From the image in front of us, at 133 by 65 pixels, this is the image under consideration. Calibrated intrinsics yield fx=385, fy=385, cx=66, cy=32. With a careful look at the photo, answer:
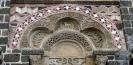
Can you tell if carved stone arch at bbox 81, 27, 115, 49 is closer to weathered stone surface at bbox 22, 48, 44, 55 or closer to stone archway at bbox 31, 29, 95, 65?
stone archway at bbox 31, 29, 95, 65

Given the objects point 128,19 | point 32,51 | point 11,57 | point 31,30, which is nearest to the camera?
point 11,57

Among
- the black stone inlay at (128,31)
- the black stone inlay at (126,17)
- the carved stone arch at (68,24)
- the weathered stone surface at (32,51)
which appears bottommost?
the weathered stone surface at (32,51)

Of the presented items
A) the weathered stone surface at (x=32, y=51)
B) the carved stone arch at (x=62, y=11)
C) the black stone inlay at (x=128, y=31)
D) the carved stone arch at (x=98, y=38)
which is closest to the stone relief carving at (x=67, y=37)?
the carved stone arch at (x=98, y=38)

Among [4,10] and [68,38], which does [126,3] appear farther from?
[4,10]

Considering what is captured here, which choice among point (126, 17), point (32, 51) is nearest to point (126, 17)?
point (126, 17)

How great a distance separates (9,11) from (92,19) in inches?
85.0

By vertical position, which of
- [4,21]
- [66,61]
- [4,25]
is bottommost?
[66,61]

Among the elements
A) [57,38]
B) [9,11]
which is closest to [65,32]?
[57,38]

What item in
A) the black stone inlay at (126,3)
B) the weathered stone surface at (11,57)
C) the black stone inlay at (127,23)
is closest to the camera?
the weathered stone surface at (11,57)

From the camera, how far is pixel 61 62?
9.62 m

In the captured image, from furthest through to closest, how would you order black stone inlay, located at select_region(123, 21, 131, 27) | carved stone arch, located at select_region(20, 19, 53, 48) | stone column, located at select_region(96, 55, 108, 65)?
1. black stone inlay, located at select_region(123, 21, 131, 27)
2. carved stone arch, located at select_region(20, 19, 53, 48)
3. stone column, located at select_region(96, 55, 108, 65)

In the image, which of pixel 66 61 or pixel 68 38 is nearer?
pixel 66 61

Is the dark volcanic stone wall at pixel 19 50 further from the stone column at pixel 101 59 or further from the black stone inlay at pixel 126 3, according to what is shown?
the stone column at pixel 101 59

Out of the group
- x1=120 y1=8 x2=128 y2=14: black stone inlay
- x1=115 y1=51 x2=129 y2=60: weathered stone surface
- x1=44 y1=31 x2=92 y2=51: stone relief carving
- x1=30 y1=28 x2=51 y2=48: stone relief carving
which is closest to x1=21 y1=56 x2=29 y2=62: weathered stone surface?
x1=30 y1=28 x2=51 y2=48: stone relief carving
